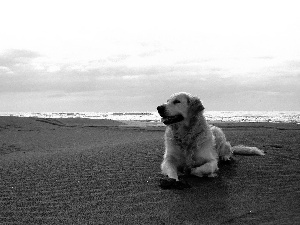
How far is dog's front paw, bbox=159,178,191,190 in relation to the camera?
5.58 m

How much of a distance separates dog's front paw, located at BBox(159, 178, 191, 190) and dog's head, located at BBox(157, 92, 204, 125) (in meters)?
1.19

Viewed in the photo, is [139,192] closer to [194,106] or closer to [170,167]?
[170,167]

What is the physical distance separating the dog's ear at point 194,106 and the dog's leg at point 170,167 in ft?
2.96

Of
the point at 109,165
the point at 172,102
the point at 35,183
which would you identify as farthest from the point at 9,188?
the point at 172,102

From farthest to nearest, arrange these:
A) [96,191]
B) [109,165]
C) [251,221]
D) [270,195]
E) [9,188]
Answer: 1. [109,165]
2. [9,188]
3. [96,191]
4. [270,195]
5. [251,221]

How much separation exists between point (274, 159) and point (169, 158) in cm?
273

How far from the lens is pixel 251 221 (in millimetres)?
4109

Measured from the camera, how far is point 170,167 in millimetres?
6188

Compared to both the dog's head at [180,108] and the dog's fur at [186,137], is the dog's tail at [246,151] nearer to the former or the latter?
the dog's fur at [186,137]

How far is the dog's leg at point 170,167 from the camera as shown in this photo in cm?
594

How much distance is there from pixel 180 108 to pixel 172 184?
1544mm

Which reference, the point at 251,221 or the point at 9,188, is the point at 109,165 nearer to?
the point at 9,188

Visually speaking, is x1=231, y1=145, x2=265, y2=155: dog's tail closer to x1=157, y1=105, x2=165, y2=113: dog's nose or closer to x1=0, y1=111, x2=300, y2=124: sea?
x1=157, y1=105, x2=165, y2=113: dog's nose

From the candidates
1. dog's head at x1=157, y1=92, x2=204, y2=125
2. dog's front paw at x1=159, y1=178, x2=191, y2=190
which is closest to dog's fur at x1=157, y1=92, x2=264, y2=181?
dog's head at x1=157, y1=92, x2=204, y2=125
